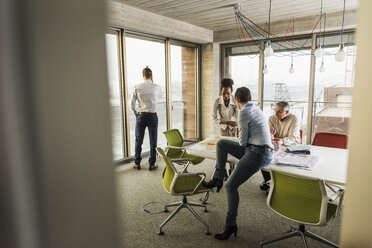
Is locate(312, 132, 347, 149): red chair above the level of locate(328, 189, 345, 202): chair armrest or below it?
above

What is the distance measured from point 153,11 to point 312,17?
10.3 ft

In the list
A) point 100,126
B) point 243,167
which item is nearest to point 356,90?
point 100,126

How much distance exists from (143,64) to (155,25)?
821 millimetres

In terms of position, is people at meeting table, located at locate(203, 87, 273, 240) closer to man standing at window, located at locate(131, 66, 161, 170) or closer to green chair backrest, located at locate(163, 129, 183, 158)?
green chair backrest, located at locate(163, 129, 183, 158)

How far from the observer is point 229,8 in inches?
183

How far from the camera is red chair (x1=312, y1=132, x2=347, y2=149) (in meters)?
3.45

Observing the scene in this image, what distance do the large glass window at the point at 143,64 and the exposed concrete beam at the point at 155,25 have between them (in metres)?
0.27

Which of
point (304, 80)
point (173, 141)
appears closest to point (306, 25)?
point (304, 80)

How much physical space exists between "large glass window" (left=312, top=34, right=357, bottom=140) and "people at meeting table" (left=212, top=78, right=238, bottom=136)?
91.7 inches

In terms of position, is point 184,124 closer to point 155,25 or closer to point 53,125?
point 155,25

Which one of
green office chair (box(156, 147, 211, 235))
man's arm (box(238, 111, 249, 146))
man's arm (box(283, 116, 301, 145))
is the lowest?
green office chair (box(156, 147, 211, 235))

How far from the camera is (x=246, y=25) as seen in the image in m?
5.81

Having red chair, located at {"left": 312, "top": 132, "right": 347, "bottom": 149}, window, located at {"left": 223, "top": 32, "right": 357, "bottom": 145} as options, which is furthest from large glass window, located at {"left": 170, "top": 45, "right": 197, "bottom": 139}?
red chair, located at {"left": 312, "top": 132, "right": 347, "bottom": 149}

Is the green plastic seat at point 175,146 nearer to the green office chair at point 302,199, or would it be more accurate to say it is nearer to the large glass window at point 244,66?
the green office chair at point 302,199
